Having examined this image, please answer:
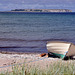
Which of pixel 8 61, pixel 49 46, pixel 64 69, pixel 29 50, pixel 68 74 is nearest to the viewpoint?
pixel 68 74

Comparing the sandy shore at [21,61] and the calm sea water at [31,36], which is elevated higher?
the calm sea water at [31,36]

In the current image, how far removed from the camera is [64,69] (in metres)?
6.65

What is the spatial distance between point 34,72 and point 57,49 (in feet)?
20.3

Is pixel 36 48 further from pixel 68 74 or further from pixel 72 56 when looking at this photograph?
pixel 68 74

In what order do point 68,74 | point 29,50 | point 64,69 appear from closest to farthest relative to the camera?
point 68,74
point 64,69
point 29,50

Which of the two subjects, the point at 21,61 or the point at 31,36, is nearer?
the point at 21,61

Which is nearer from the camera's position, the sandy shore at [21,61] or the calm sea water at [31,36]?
the sandy shore at [21,61]

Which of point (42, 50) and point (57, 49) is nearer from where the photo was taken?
point (57, 49)

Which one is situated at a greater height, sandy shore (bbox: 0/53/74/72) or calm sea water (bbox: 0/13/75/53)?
calm sea water (bbox: 0/13/75/53)

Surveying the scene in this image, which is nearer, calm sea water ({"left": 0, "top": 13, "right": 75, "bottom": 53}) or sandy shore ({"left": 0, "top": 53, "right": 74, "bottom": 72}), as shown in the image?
sandy shore ({"left": 0, "top": 53, "right": 74, "bottom": 72})

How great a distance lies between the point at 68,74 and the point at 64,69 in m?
0.50

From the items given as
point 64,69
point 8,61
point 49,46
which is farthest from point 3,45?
point 64,69

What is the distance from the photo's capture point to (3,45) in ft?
62.7

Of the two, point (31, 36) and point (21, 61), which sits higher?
point (31, 36)
